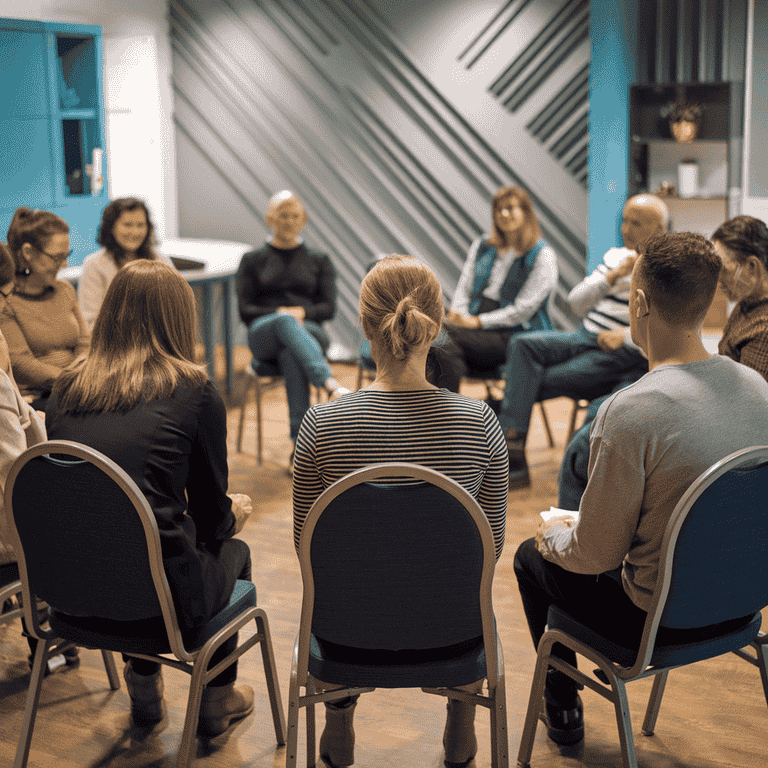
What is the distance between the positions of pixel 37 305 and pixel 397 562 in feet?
7.64

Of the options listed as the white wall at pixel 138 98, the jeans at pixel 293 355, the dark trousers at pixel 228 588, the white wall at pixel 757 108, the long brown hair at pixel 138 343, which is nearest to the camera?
the long brown hair at pixel 138 343

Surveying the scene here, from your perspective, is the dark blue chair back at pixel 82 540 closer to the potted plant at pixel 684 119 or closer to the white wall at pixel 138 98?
the white wall at pixel 138 98

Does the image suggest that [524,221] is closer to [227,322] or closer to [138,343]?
[227,322]

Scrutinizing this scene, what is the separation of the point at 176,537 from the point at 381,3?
206 inches

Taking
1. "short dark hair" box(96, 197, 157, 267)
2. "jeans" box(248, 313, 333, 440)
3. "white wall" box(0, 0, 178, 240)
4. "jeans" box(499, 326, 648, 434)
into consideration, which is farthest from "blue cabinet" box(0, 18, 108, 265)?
"jeans" box(499, 326, 648, 434)

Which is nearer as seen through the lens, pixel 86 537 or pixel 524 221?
pixel 86 537

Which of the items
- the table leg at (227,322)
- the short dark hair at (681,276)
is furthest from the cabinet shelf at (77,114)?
the short dark hair at (681,276)

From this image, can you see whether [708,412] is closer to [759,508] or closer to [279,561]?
[759,508]

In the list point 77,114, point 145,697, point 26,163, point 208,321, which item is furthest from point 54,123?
point 145,697

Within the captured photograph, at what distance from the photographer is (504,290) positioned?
4438 millimetres

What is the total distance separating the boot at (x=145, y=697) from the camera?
2.30 meters

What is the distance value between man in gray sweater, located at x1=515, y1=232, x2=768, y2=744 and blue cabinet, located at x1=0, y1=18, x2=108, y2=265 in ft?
13.7

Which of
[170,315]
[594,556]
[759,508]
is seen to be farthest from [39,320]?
[759,508]

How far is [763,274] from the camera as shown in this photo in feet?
9.10
